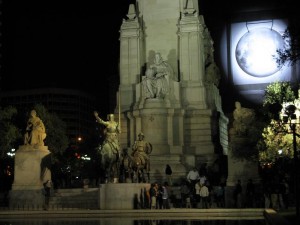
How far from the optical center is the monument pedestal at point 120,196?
107 ft

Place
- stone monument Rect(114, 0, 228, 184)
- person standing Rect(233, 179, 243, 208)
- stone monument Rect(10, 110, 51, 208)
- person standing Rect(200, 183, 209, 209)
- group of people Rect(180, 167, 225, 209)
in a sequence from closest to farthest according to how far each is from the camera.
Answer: person standing Rect(200, 183, 209, 209)
group of people Rect(180, 167, 225, 209)
person standing Rect(233, 179, 243, 208)
stone monument Rect(10, 110, 51, 208)
stone monument Rect(114, 0, 228, 184)

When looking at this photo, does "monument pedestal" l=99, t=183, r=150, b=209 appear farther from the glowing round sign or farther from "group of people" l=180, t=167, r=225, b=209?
the glowing round sign

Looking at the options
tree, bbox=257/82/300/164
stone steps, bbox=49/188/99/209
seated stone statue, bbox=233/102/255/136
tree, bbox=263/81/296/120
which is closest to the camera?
tree, bbox=257/82/300/164

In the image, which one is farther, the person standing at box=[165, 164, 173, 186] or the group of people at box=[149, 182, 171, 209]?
the person standing at box=[165, 164, 173, 186]

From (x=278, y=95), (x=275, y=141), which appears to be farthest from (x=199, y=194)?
(x=278, y=95)

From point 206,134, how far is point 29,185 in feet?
48.0

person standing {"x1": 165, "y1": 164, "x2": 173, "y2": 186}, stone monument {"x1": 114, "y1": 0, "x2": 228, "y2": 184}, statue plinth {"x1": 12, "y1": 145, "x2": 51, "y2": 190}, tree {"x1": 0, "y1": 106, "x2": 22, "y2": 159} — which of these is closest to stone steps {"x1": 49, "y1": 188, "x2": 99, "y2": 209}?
statue plinth {"x1": 12, "y1": 145, "x2": 51, "y2": 190}

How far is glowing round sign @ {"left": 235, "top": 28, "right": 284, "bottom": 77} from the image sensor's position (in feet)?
240

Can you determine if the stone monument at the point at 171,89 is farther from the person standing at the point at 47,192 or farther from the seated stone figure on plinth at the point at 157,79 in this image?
the person standing at the point at 47,192

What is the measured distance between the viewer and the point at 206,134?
45.3 m

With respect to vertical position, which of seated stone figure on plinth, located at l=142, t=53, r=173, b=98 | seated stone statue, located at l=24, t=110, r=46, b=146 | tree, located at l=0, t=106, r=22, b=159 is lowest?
seated stone statue, located at l=24, t=110, r=46, b=146

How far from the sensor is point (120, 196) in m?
32.7

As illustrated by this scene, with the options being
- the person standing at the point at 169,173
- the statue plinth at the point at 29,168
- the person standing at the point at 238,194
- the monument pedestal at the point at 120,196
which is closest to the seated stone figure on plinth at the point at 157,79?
the person standing at the point at 169,173

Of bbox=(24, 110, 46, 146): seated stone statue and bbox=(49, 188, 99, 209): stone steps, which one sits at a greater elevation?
bbox=(24, 110, 46, 146): seated stone statue
